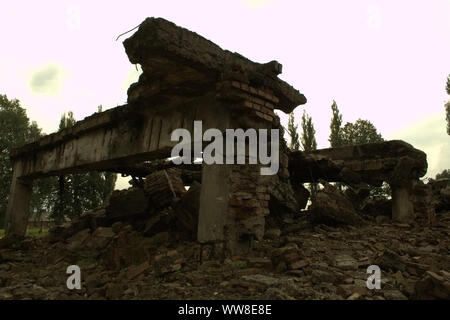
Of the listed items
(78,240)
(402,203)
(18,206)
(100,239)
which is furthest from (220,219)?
(18,206)

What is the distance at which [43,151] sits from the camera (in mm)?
8836

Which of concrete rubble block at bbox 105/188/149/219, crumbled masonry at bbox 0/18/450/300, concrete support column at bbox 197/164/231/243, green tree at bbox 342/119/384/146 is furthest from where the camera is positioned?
green tree at bbox 342/119/384/146

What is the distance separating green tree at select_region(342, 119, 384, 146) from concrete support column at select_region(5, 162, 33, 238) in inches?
637

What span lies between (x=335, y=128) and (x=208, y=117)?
17.5 m

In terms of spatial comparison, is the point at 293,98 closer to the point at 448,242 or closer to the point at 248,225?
the point at 248,225

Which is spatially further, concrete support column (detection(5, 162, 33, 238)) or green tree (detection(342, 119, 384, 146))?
green tree (detection(342, 119, 384, 146))

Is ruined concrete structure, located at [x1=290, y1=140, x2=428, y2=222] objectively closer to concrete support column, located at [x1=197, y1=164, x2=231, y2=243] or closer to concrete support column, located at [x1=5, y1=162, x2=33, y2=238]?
concrete support column, located at [x1=197, y1=164, x2=231, y2=243]

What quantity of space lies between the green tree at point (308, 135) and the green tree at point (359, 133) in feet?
5.54

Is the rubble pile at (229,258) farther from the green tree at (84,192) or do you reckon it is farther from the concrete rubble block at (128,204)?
the green tree at (84,192)

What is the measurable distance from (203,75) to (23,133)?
979 inches

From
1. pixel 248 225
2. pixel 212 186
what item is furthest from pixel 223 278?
pixel 212 186

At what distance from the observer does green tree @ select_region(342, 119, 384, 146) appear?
19.9 metres

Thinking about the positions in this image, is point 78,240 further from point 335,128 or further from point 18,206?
point 335,128

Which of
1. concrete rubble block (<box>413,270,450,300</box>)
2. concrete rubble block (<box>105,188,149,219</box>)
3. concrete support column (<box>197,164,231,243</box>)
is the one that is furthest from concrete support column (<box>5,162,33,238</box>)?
concrete rubble block (<box>413,270,450,300</box>)
